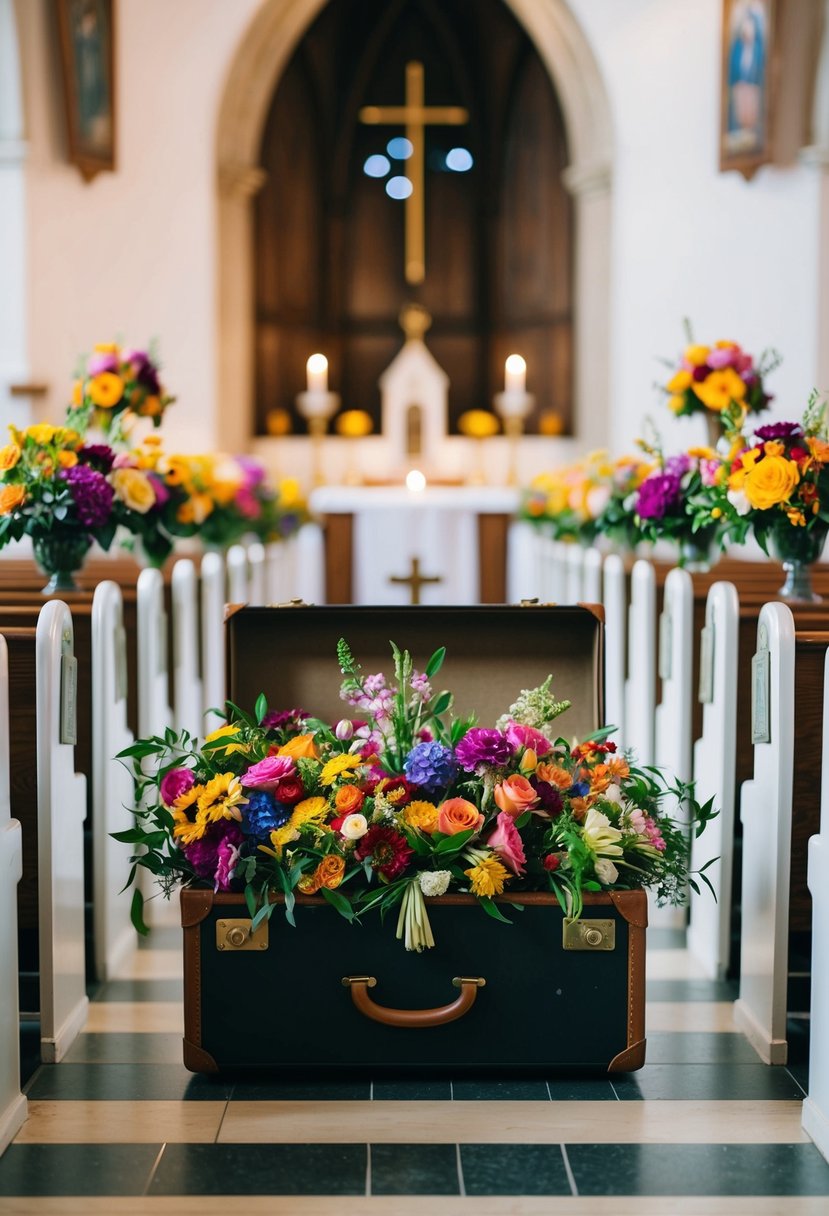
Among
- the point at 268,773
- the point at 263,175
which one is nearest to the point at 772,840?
the point at 268,773

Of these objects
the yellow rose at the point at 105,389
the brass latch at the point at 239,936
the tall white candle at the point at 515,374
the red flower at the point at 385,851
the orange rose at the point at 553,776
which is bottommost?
the brass latch at the point at 239,936

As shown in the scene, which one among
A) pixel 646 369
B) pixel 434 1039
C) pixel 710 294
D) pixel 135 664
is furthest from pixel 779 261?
pixel 434 1039

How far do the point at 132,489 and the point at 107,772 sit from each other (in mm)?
1031

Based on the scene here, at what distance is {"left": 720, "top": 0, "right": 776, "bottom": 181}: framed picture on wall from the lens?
26.2ft

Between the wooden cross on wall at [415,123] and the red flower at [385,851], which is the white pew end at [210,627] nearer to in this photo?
the red flower at [385,851]

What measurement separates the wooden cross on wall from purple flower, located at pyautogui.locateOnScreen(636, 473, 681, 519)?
6.62 meters

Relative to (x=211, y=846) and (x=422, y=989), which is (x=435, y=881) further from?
(x=211, y=846)

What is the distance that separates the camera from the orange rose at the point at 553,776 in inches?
115

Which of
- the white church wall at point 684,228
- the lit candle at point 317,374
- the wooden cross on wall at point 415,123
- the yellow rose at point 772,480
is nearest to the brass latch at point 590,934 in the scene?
the yellow rose at point 772,480

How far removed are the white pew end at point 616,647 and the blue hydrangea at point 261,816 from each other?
7.51 ft

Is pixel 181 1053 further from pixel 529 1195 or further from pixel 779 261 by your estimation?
pixel 779 261

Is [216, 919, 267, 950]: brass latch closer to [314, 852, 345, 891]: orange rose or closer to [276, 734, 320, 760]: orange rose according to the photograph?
[314, 852, 345, 891]: orange rose

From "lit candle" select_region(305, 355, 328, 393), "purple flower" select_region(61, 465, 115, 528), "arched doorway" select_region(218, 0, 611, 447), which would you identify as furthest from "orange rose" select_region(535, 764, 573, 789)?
"arched doorway" select_region(218, 0, 611, 447)

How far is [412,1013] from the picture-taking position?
2816 mm
